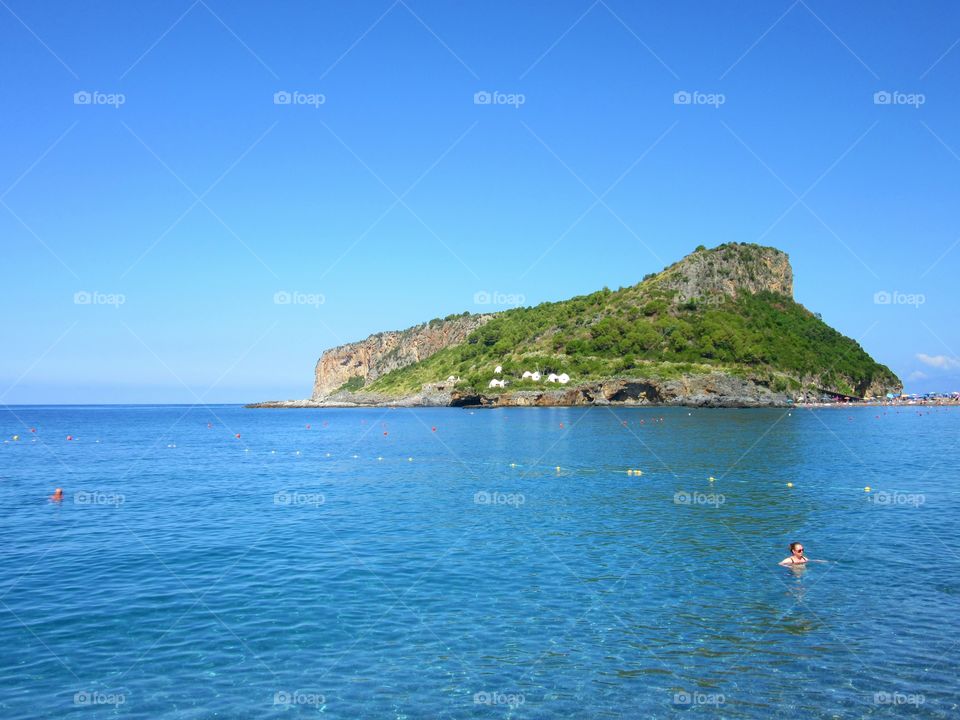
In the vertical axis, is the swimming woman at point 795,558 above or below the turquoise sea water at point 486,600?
above

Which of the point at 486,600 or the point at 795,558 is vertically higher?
the point at 795,558

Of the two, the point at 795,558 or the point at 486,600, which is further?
the point at 795,558

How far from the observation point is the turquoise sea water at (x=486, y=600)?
15945 millimetres

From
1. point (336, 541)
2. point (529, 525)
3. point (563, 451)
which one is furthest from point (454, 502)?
point (563, 451)

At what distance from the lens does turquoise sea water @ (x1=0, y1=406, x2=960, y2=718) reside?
1595 cm

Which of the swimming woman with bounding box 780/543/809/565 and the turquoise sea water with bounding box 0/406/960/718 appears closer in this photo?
the turquoise sea water with bounding box 0/406/960/718

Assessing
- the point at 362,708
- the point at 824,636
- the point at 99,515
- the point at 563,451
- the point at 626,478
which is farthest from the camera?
the point at 563,451

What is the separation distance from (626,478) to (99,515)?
37244mm

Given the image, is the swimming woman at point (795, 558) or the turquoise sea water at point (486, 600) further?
the swimming woman at point (795, 558)

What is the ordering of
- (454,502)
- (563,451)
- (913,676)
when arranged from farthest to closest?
(563,451) → (454,502) → (913,676)

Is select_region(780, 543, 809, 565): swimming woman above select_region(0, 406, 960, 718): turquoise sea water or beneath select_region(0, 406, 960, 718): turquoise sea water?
above

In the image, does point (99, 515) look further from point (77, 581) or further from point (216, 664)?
point (216, 664)

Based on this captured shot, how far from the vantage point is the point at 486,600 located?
74.7 feet

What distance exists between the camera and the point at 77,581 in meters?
25.9
